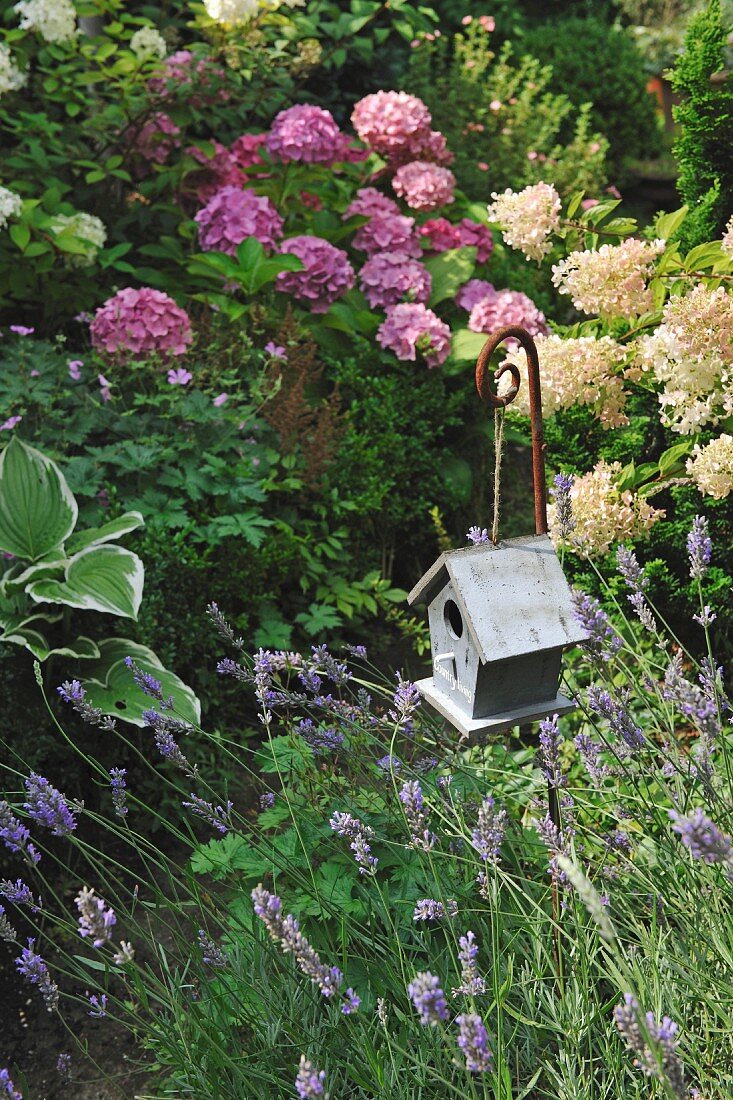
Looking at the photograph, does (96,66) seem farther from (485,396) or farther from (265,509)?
(485,396)

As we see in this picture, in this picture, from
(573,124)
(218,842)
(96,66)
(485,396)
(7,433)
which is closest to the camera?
(485,396)

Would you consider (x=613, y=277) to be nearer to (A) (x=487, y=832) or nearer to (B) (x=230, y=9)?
(A) (x=487, y=832)

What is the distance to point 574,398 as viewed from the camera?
262 centimetres

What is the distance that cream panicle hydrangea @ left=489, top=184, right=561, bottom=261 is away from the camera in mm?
2613

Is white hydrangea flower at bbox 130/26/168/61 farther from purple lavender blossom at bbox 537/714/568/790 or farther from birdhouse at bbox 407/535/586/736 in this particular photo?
purple lavender blossom at bbox 537/714/568/790

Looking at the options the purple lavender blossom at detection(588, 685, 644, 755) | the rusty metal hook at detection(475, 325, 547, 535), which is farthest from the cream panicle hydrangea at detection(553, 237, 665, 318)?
the purple lavender blossom at detection(588, 685, 644, 755)

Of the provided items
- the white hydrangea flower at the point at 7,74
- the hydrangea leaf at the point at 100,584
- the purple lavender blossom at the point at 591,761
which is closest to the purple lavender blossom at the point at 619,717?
the purple lavender blossom at the point at 591,761

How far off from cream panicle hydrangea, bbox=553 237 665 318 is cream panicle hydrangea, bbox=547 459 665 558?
1.37 ft

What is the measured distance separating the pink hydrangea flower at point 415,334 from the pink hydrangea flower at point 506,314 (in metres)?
0.18

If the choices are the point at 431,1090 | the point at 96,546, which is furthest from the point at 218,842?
the point at 96,546

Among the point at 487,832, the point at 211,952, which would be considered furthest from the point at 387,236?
the point at 487,832

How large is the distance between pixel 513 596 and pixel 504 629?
0.06 meters

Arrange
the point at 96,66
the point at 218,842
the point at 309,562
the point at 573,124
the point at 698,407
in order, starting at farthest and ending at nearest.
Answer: the point at 573,124, the point at 96,66, the point at 309,562, the point at 698,407, the point at 218,842

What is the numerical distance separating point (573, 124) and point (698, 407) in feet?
21.0
